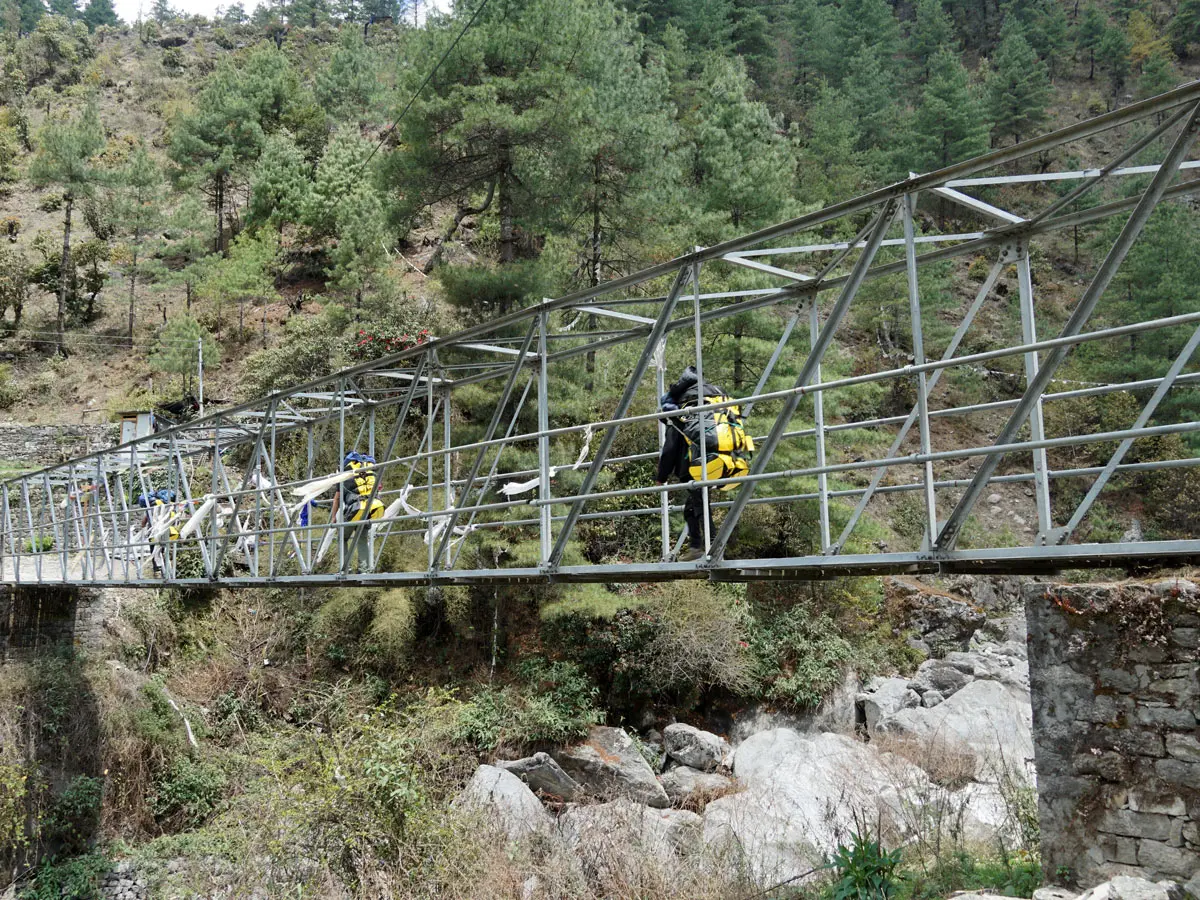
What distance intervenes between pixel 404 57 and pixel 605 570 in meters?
16.3

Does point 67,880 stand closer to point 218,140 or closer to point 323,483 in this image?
point 323,483

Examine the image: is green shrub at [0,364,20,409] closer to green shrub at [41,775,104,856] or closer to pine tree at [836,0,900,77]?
green shrub at [41,775,104,856]

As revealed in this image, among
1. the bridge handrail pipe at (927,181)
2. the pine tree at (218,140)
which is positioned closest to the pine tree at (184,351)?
the pine tree at (218,140)

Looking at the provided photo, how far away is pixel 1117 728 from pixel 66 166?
38.6 m

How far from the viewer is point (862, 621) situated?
18656mm

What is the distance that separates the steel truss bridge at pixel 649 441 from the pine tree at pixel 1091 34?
20.0 meters

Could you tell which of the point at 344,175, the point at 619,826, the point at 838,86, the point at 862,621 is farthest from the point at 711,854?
the point at 838,86

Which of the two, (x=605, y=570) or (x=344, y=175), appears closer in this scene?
(x=605, y=570)

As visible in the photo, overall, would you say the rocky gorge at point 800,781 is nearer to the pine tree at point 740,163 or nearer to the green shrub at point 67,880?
the green shrub at point 67,880

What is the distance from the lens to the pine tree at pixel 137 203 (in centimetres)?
3547

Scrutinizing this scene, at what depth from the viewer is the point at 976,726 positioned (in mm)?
13727

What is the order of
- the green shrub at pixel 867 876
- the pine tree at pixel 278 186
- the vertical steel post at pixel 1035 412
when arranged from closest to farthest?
the vertical steel post at pixel 1035 412 → the green shrub at pixel 867 876 → the pine tree at pixel 278 186

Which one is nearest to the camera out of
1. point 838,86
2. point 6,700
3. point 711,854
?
point 711,854

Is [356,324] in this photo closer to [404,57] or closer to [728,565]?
[404,57]
